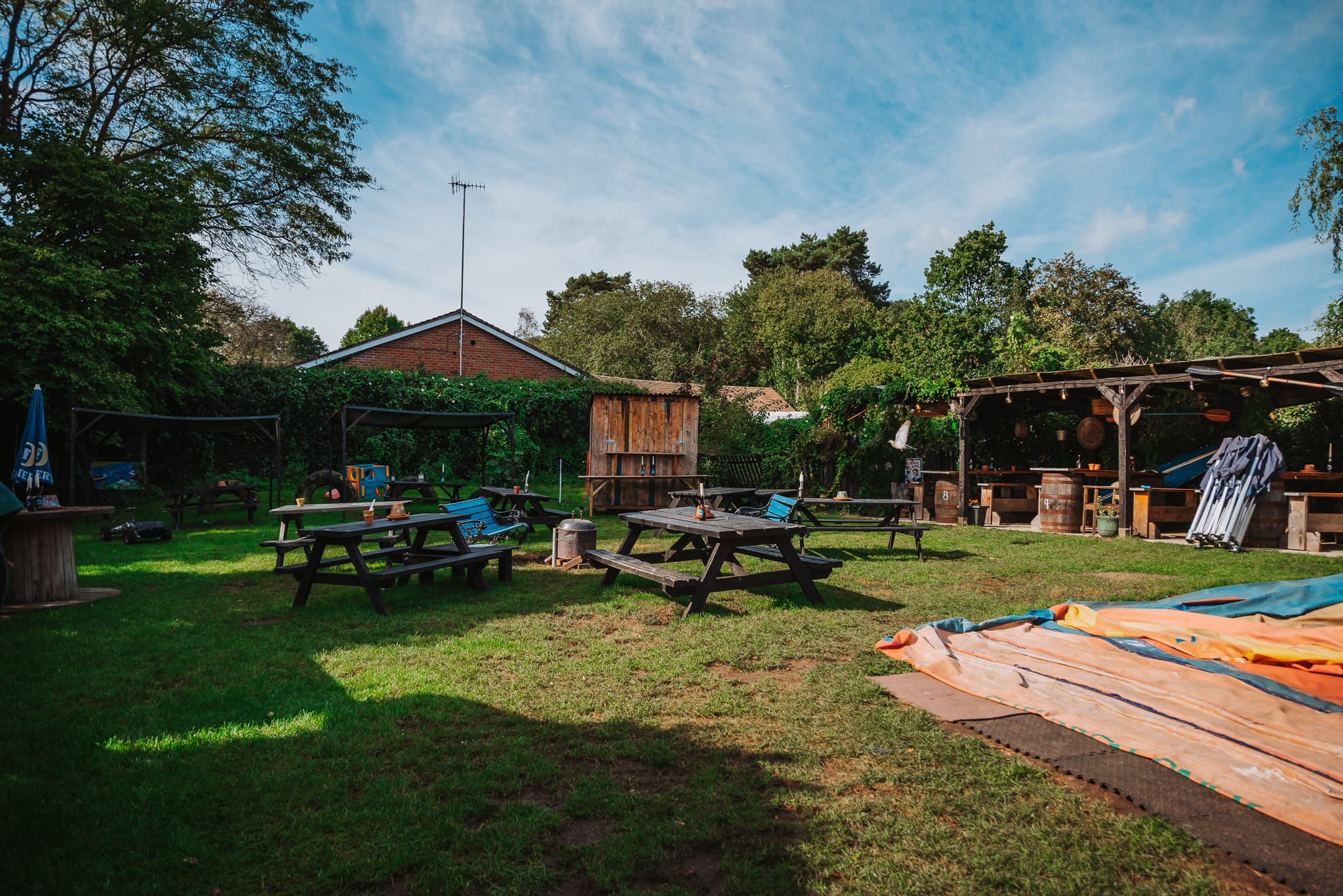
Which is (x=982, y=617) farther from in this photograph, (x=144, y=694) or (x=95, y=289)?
(x=95, y=289)

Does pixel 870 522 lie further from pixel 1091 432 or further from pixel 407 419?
pixel 407 419

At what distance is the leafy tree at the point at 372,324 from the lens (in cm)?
5666

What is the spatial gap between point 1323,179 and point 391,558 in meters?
24.1

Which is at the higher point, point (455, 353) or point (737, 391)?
point (455, 353)

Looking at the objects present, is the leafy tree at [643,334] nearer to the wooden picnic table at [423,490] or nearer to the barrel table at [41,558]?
the wooden picnic table at [423,490]

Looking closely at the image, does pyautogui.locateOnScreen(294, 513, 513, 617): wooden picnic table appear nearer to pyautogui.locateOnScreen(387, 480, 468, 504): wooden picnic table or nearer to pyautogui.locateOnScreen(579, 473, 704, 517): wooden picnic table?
pyautogui.locateOnScreen(387, 480, 468, 504): wooden picnic table

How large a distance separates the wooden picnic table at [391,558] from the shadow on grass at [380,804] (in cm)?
219

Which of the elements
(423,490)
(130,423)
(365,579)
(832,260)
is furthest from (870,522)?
(832,260)

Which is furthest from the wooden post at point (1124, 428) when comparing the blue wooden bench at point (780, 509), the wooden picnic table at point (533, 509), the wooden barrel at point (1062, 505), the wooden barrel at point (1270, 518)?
the wooden picnic table at point (533, 509)

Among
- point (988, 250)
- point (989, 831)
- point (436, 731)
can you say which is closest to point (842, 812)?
point (989, 831)

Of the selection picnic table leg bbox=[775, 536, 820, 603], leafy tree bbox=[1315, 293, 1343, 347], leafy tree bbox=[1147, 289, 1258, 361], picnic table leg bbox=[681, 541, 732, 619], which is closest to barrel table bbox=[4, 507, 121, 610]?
picnic table leg bbox=[681, 541, 732, 619]

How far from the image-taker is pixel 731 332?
134ft

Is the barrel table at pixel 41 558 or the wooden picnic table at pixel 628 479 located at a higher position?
the wooden picnic table at pixel 628 479

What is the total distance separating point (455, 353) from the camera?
23062 mm
